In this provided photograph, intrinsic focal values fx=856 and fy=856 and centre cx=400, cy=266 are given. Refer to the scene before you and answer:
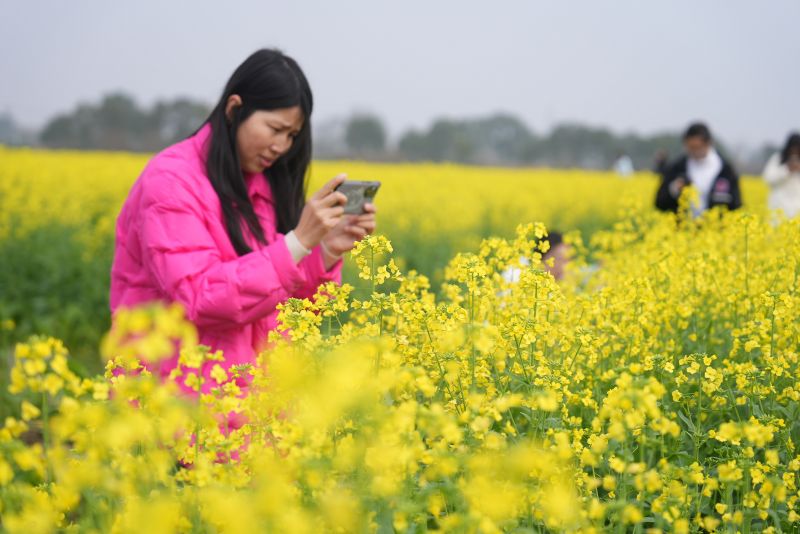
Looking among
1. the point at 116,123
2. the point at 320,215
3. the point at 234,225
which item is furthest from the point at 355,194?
the point at 116,123

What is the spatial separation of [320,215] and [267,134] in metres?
0.43

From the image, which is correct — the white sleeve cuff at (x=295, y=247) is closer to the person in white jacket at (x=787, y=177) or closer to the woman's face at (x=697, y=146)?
the woman's face at (x=697, y=146)

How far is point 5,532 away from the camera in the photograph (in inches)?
52.7

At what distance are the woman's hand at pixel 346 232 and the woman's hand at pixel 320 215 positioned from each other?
206 mm

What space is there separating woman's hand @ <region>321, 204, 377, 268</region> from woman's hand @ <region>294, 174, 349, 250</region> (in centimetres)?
21

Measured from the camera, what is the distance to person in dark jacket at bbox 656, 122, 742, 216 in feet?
23.1

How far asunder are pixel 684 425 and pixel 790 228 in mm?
1101

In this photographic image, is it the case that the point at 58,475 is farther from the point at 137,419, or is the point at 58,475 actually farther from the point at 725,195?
the point at 725,195

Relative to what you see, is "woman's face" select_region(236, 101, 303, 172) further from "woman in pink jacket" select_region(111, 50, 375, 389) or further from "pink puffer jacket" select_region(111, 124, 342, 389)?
"pink puffer jacket" select_region(111, 124, 342, 389)

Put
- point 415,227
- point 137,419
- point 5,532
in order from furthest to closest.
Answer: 1. point 415,227
2. point 5,532
3. point 137,419

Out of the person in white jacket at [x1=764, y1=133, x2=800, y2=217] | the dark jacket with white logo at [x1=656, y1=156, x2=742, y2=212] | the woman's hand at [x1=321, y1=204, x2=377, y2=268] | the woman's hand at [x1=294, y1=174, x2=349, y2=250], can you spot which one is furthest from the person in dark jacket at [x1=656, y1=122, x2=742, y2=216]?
the woman's hand at [x1=294, y1=174, x2=349, y2=250]

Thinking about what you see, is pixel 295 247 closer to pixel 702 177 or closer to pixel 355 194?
pixel 355 194

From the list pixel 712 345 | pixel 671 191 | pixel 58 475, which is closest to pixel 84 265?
pixel 671 191

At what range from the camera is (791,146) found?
304 inches
